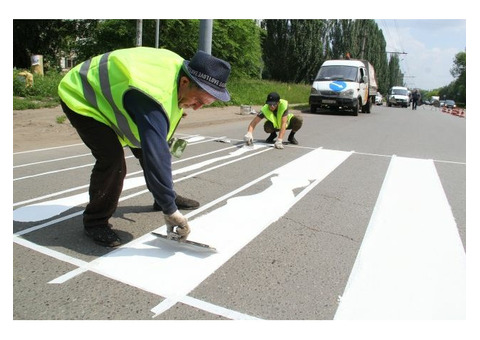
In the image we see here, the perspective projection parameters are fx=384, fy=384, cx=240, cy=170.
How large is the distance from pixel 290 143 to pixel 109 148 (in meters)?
6.01

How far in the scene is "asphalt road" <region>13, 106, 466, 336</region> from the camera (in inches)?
89.8

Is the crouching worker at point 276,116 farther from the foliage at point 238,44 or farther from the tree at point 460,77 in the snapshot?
the tree at point 460,77

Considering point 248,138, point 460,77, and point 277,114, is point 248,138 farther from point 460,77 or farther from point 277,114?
point 460,77

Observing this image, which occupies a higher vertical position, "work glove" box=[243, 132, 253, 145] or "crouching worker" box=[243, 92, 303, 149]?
"crouching worker" box=[243, 92, 303, 149]

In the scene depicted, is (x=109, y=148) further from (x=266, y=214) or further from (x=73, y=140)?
(x=73, y=140)

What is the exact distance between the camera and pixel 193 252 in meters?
2.92

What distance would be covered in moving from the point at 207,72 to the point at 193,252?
4.38ft

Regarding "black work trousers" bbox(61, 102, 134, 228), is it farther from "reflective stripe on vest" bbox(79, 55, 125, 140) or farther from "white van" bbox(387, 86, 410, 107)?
"white van" bbox(387, 86, 410, 107)

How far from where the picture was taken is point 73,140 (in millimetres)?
7855

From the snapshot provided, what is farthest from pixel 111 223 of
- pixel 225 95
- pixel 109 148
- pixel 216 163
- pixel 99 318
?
pixel 216 163

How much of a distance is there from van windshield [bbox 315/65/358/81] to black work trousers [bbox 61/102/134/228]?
52.0 feet

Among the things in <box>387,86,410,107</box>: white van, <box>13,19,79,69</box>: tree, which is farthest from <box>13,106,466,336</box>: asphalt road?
<box>387,86,410,107</box>: white van

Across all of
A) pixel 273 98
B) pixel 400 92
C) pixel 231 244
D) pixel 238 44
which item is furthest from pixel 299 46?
pixel 231 244

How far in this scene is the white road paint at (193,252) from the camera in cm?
249
